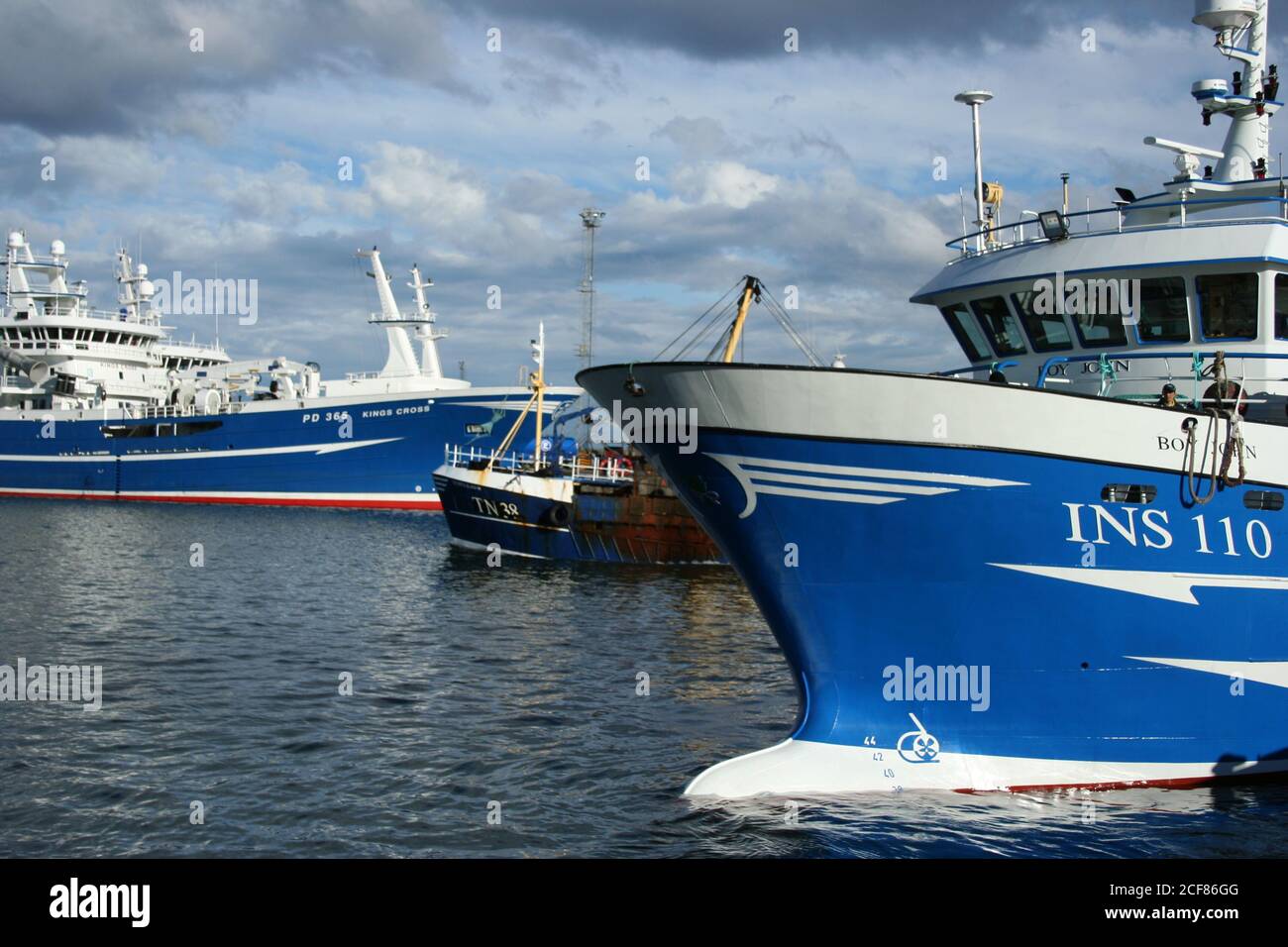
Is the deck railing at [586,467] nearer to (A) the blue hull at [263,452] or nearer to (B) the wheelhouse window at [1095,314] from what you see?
(A) the blue hull at [263,452]

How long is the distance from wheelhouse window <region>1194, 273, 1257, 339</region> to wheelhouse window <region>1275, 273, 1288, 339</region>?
0.78 ft

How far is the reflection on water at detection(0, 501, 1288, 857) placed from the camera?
11.1 meters

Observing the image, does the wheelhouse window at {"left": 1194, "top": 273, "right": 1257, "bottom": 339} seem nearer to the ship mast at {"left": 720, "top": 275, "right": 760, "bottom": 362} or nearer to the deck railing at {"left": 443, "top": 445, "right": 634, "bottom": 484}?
the ship mast at {"left": 720, "top": 275, "right": 760, "bottom": 362}

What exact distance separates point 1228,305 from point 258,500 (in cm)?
5997

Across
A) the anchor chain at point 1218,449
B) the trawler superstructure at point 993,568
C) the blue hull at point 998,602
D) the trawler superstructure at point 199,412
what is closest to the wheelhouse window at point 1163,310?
the trawler superstructure at point 993,568

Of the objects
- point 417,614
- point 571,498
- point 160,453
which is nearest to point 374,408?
point 160,453

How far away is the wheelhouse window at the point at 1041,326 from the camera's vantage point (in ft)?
45.4

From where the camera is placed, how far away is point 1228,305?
42.5ft

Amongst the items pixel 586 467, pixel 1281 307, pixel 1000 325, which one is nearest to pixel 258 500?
pixel 586 467

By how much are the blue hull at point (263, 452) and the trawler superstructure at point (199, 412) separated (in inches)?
3.0

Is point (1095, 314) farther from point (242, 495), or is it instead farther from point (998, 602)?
point (242, 495)

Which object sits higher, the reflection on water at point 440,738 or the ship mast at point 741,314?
the ship mast at point 741,314
